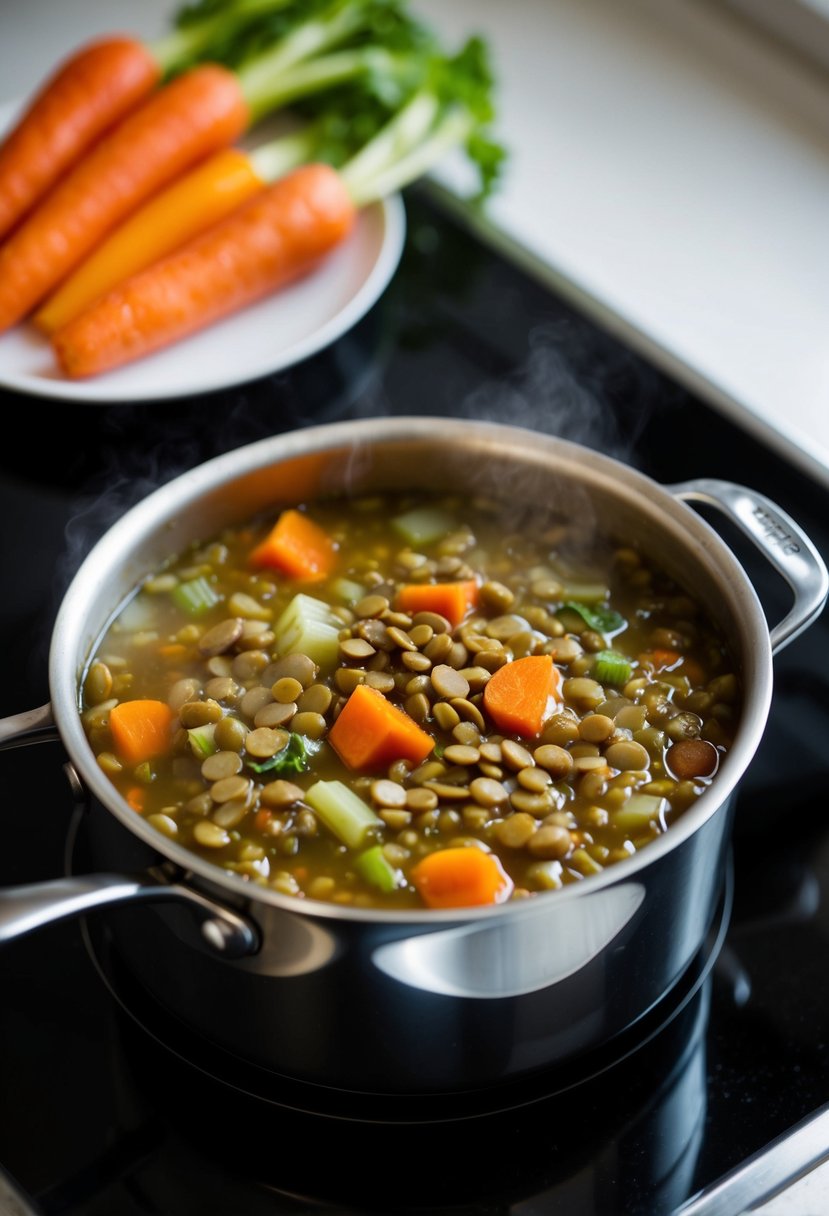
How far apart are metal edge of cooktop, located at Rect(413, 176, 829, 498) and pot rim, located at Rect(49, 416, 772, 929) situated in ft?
1.60

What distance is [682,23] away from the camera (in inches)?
124

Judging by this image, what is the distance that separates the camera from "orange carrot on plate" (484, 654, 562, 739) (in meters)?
1.52

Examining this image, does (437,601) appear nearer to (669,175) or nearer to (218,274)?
(218,274)

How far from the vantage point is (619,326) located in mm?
2301

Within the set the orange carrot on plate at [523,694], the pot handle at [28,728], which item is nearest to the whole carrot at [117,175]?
the pot handle at [28,728]

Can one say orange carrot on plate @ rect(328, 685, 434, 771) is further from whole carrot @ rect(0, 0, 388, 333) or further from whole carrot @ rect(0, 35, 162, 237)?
whole carrot @ rect(0, 35, 162, 237)

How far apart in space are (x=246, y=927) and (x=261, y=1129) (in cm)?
32

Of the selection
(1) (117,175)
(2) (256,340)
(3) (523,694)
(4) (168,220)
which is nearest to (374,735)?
(3) (523,694)

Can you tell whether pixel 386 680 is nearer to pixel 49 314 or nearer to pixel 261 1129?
pixel 261 1129

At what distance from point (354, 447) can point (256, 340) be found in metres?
0.57

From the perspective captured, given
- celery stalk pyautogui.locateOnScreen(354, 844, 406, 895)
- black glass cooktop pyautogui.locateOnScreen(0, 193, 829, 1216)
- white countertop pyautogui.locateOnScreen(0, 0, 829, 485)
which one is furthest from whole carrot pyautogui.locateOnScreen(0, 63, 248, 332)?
celery stalk pyautogui.locateOnScreen(354, 844, 406, 895)

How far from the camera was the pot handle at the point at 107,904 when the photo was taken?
112cm

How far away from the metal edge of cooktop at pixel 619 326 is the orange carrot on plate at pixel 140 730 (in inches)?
41.7

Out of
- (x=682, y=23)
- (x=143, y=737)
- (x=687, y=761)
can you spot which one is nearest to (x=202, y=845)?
(x=143, y=737)
